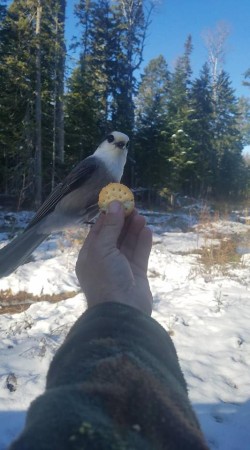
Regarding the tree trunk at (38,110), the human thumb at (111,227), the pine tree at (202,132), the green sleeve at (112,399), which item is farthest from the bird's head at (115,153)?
the pine tree at (202,132)

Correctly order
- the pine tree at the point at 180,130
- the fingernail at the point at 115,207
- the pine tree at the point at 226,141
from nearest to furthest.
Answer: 1. the fingernail at the point at 115,207
2. the pine tree at the point at 180,130
3. the pine tree at the point at 226,141

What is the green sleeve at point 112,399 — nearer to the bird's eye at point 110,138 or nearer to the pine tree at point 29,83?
the bird's eye at point 110,138

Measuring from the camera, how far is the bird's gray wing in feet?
10.5

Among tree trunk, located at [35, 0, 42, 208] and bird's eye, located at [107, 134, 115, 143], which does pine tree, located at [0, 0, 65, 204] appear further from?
bird's eye, located at [107, 134, 115, 143]

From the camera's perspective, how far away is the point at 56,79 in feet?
50.3

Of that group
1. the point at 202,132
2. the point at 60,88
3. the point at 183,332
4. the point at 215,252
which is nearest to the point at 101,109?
the point at 60,88

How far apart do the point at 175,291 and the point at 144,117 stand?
1578cm

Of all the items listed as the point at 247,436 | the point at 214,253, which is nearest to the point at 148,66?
the point at 214,253

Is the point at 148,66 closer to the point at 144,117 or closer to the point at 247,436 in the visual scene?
the point at 144,117

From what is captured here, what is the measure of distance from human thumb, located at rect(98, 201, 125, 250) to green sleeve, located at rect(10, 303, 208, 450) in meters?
0.55

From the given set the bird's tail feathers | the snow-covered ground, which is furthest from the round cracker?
the snow-covered ground

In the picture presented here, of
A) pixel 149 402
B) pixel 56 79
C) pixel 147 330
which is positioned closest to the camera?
pixel 149 402

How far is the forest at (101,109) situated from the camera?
14375mm

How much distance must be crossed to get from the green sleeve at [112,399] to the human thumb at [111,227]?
1.81ft
